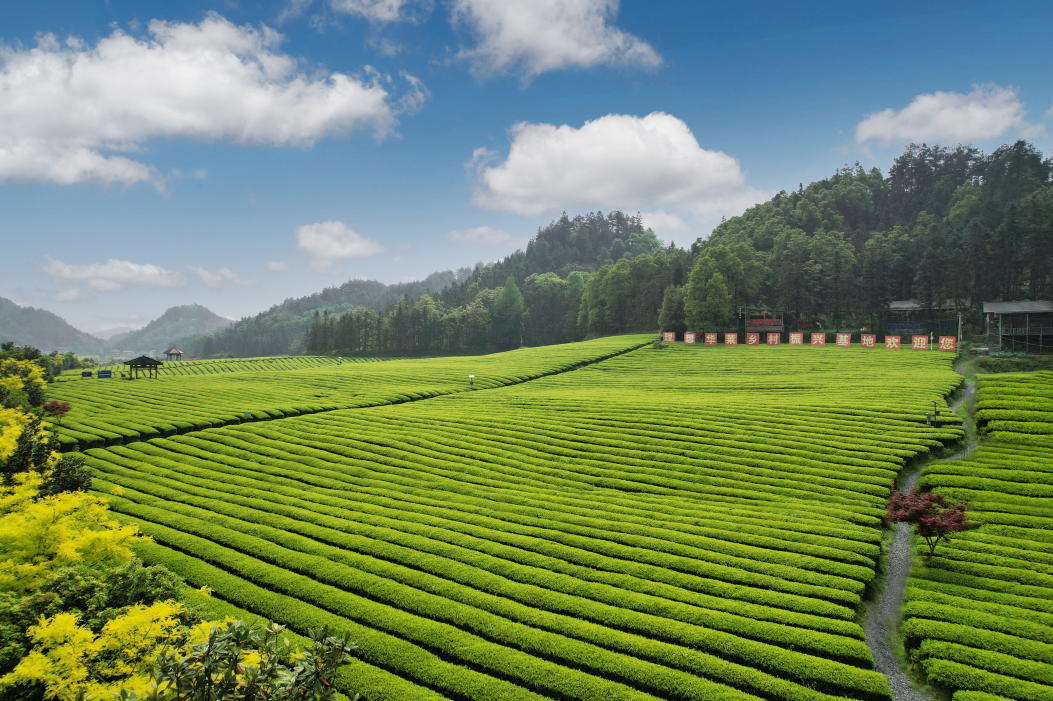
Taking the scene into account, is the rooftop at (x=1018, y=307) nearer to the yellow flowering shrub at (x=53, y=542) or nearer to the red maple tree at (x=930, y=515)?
the red maple tree at (x=930, y=515)

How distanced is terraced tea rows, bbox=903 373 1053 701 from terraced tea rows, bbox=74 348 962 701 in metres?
1.90

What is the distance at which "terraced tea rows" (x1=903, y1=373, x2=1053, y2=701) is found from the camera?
13312 mm

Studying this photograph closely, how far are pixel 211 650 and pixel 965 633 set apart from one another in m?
18.5

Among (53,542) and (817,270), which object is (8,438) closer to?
(53,542)

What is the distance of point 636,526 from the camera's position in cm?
2092

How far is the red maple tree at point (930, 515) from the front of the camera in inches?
698

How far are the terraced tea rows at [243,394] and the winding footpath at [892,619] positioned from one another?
131 feet

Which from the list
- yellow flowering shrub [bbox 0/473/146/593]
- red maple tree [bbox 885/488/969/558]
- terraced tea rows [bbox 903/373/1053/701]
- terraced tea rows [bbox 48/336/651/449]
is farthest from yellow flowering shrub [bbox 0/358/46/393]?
terraced tea rows [bbox 903/373/1053/701]

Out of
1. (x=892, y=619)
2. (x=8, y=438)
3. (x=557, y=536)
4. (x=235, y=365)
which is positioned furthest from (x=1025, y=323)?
(x=235, y=365)

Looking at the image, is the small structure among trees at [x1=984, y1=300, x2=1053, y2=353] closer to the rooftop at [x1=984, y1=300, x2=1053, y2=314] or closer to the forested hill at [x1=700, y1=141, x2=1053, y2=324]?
the rooftop at [x1=984, y1=300, x2=1053, y2=314]

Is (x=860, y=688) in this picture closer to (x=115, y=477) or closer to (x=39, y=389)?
(x=115, y=477)

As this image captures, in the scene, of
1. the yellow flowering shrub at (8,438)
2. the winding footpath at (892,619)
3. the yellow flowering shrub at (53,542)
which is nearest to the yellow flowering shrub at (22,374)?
the yellow flowering shrub at (8,438)

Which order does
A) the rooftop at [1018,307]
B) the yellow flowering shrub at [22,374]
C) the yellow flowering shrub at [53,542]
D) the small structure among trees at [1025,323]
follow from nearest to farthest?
the yellow flowering shrub at [53,542]
the yellow flowering shrub at [22,374]
the small structure among trees at [1025,323]
the rooftop at [1018,307]

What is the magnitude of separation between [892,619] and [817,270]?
88.1m
